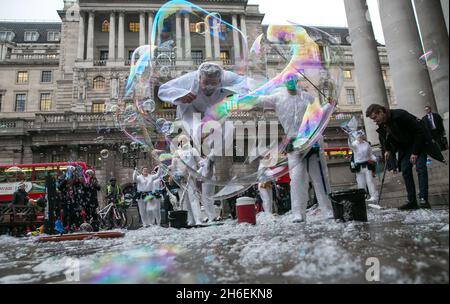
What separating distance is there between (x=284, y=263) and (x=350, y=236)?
1167mm

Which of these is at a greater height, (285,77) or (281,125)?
(285,77)

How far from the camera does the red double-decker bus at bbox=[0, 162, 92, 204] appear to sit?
61.0 feet

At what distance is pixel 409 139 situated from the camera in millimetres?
5523

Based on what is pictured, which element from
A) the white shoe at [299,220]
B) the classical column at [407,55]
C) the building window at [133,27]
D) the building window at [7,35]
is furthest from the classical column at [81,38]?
the white shoe at [299,220]

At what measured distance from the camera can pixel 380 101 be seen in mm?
13273

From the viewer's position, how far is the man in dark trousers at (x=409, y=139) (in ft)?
17.5

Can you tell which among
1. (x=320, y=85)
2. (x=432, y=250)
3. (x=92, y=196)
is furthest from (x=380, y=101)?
(x=432, y=250)

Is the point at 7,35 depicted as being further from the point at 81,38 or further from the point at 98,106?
the point at 98,106

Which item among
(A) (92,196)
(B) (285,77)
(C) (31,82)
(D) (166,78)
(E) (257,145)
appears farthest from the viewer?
(C) (31,82)

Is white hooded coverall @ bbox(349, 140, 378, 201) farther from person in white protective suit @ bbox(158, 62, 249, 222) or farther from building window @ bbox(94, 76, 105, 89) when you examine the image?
building window @ bbox(94, 76, 105, 89)

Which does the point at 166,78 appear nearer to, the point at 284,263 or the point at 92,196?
the point at 284,263

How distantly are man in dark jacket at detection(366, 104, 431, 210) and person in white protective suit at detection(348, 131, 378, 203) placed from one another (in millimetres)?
3103

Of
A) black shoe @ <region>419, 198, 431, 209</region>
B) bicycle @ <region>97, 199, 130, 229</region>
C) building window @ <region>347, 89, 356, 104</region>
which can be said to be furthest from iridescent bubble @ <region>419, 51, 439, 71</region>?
building window @ <region>347, 89, 356, 104</region>
